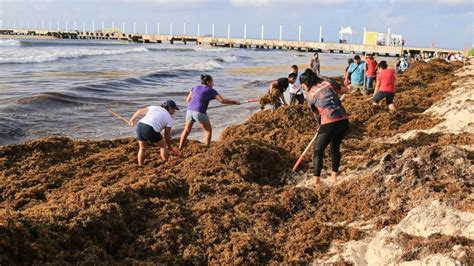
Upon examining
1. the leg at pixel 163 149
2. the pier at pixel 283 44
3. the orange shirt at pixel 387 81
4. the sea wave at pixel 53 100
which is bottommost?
the sea wave at pixel 53 100

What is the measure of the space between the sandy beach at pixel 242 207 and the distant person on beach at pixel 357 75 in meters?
6.83

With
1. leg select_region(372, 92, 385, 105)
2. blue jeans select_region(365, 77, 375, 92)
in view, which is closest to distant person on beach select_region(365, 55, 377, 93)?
blue jeans select_region(365, 77, 375, 92)

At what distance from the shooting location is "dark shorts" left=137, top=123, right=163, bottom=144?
289 inches

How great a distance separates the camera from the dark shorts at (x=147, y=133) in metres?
7.35

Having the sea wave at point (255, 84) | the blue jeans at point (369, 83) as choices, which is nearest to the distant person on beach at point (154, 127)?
the blue jeans at point (369, 83)

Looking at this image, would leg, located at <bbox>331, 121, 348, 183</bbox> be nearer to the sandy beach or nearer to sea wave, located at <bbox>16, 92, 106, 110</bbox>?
the sandy beach

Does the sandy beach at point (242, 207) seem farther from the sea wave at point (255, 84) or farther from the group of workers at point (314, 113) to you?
the sea wave at point (255, 84)

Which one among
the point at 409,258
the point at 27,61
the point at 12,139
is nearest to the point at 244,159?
the point at 409,258

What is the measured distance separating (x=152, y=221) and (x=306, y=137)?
14.2ft

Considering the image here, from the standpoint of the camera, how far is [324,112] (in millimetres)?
6031

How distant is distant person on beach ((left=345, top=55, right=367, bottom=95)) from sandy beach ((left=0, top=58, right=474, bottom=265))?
6827 mm

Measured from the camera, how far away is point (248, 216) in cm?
514

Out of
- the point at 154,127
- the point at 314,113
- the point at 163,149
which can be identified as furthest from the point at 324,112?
the point at 163,149

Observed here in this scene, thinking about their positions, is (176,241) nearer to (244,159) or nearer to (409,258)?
(409,258)
